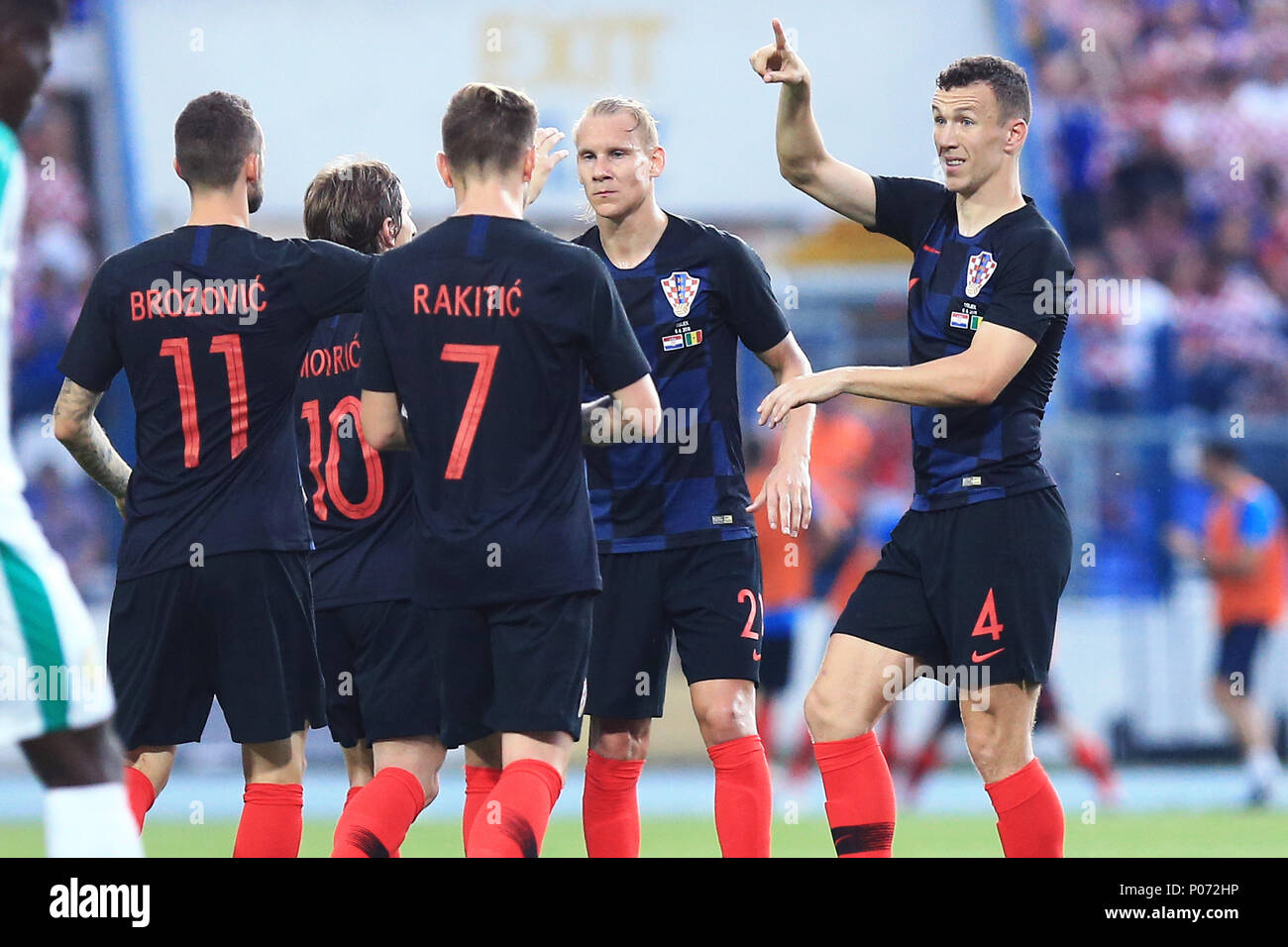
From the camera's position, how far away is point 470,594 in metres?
4.37

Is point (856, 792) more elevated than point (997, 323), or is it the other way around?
point (997, 323)

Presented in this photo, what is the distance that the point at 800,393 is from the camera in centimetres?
452

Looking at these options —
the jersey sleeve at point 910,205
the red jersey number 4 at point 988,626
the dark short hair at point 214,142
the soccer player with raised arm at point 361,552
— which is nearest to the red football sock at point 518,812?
the soccer player with raised arm at point 361,552

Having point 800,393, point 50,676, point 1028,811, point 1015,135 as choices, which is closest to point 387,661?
point 800,393

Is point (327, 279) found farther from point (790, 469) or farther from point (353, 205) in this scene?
point (790, 469)

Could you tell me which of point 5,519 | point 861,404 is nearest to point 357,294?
point 5,519

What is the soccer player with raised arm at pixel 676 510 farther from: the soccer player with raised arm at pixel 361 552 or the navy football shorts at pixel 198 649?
the navy football shorts at pixel 198 649

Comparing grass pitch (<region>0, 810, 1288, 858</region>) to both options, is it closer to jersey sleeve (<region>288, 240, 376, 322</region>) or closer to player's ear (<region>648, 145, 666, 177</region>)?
jersey sleeve (<region>288, 240, 376, 322</region>)

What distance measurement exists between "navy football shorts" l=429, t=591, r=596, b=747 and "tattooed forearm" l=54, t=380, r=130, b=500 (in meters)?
1.29

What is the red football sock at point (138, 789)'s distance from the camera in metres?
4.85

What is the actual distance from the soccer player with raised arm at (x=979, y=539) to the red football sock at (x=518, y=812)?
942 mm

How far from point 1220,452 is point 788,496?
7718 millimetres
